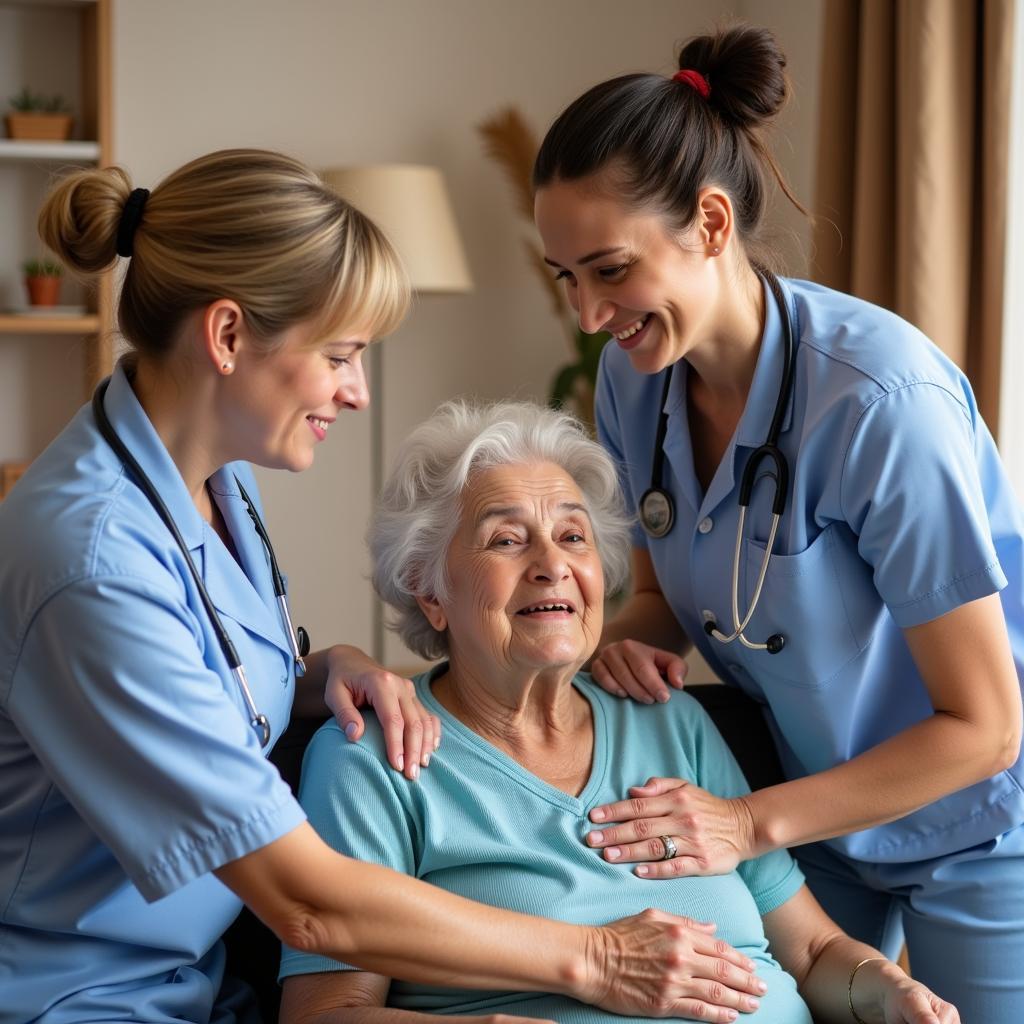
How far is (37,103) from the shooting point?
4258 mm

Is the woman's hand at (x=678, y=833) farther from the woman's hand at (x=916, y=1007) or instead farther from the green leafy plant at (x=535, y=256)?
the green leafy plant at (x=535, y=256)

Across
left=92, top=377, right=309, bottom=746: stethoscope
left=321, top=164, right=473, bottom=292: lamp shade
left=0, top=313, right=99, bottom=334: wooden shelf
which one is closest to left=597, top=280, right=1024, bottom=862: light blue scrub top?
left=92, top=377, right=309, bottom=746: stethoscope

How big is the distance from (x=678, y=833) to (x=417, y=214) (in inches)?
112

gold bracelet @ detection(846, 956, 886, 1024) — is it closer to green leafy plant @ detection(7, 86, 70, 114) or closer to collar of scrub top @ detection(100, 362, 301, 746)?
collar of scrub top @ detection(100, 362, 301, 746)

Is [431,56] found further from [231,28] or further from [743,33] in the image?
[743,33]

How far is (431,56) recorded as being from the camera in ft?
15.3

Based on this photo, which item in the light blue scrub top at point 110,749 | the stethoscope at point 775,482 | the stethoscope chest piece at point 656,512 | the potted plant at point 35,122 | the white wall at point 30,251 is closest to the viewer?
the light blue scrub top at point 110,749

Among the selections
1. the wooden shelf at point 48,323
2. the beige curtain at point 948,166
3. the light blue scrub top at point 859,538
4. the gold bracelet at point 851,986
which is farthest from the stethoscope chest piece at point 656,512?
the wooden shelf at point 48,323

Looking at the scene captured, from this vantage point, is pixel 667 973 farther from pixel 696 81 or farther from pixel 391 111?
pixel 391 111

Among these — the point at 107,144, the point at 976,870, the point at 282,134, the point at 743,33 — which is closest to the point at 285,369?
the point at 743,33

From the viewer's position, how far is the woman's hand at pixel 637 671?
2.00m

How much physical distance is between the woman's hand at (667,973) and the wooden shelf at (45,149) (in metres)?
3.28

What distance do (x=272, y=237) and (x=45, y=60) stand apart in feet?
11.0

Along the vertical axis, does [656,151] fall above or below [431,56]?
below
